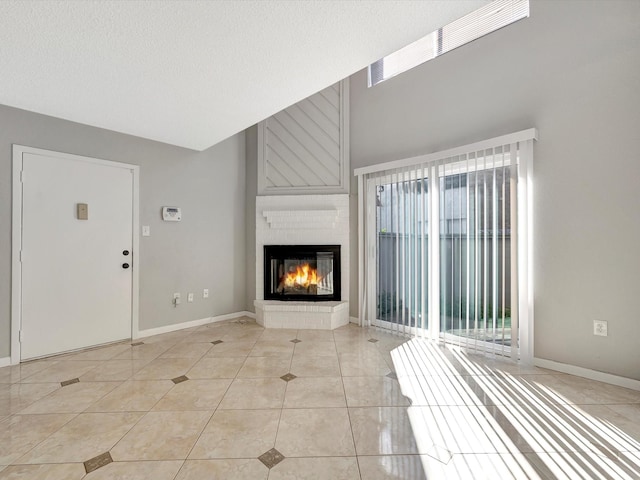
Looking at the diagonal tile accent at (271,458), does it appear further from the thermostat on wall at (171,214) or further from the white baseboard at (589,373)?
the thermostat on wall at (171,214)

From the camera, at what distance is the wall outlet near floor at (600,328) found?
2342 mm

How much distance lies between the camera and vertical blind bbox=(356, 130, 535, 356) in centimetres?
274

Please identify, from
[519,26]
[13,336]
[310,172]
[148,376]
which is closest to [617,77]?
[519,26]

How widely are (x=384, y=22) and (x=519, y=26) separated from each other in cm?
181

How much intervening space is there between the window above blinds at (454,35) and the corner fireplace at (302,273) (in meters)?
2.31

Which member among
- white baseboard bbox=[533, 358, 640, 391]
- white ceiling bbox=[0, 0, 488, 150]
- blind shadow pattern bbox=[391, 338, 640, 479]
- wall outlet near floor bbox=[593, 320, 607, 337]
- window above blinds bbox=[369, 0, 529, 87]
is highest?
window above blinds bbox=[369, 0, 529, 87]

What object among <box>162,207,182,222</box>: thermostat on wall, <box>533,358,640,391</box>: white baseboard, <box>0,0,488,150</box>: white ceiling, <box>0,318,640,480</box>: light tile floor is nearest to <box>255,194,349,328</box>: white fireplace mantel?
<box>0,318,640,480</box>: light tile floor

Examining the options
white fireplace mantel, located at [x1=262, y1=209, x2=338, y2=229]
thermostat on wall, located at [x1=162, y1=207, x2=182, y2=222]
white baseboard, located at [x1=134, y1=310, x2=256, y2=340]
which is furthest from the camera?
white fireplace mantel, located at [x1=262, y1=209, x2=338, y2=229]

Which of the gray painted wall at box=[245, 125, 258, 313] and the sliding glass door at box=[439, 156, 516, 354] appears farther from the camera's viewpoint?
the gray painted wall at box=[245, 125, 258, 313]

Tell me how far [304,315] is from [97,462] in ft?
8.27

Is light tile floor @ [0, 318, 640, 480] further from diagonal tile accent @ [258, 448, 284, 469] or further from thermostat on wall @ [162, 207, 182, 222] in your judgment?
thermostat on wall @ [162, 207, 182, 222]

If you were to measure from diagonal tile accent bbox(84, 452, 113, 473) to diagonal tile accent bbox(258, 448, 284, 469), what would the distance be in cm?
78

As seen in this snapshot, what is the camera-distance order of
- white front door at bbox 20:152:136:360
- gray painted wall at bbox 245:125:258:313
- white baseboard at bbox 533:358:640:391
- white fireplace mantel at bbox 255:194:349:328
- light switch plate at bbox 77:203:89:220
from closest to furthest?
white baseboard at bbox 533:358:640:391
white front door at bbox 20:152:136:360
light switch plate at bbox 77:203:89:220
white fireplace mantel at bbox 255:194:349:328
gray painted wall at bbox 245:125:258:313

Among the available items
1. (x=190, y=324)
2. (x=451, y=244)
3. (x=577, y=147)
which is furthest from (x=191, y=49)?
(x=190, y=324)
